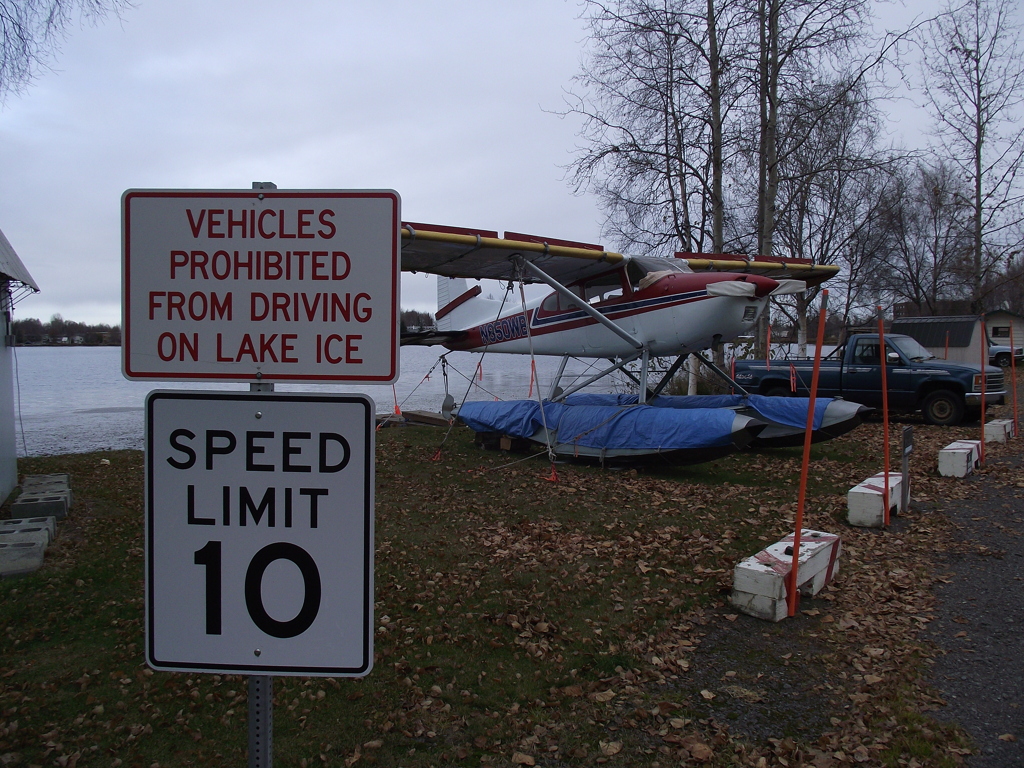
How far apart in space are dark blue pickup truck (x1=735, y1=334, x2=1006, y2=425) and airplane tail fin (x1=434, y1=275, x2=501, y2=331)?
6.29m

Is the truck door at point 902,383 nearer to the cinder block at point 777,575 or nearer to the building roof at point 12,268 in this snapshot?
the cinder block at point 777,575

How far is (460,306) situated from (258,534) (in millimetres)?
13638

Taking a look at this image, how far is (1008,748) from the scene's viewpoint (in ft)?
10.0

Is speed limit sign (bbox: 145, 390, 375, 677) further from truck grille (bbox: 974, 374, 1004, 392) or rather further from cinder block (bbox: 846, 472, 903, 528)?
truck grille (bbox: 974, 374, 1004, 392)

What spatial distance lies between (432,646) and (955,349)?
3122 cm

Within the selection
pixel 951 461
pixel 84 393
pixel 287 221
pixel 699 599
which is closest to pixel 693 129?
pixel 951 461

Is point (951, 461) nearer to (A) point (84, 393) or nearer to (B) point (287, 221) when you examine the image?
(B) point (287, 221)

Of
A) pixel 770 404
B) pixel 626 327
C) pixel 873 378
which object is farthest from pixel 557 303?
pixel 873 378

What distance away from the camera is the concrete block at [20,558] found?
5.45 metres

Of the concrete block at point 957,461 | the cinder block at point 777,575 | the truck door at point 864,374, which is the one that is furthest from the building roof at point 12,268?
the truck door at point 864,374

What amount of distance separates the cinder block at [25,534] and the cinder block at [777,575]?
5964mm

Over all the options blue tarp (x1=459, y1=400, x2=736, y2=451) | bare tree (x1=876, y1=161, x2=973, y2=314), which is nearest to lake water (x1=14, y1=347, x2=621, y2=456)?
blue tarp (x1=459, y1=400, x2=736, y2=451)

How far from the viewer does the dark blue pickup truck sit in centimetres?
1353

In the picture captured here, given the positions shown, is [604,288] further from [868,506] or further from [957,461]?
[868,506]
